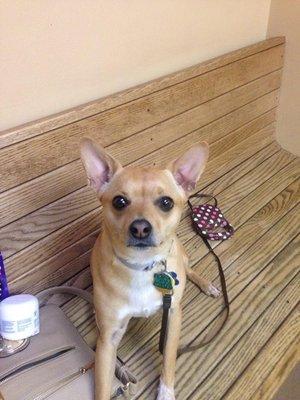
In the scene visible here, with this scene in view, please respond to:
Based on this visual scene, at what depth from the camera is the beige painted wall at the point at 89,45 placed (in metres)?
1.17

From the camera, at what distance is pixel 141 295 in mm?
1092

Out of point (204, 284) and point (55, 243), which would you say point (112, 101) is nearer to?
point (55, 243)

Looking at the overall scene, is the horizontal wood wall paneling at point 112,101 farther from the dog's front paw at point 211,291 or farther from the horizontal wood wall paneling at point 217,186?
the dog's front paw at point 211,291

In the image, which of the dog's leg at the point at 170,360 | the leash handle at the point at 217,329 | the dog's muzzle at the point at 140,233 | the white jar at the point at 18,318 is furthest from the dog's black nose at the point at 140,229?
the leash handle at the point at 217,329

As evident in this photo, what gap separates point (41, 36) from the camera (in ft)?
3.96

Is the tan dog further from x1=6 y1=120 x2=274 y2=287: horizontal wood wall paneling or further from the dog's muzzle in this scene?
x1=6 y1=120 x2=274 y2=287: horizontal wood wall paneling

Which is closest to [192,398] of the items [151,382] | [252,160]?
[151,382]

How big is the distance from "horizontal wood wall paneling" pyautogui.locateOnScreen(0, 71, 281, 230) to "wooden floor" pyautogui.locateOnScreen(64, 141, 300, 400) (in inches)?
14.7

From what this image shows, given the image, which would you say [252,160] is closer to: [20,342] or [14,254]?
[14,254]

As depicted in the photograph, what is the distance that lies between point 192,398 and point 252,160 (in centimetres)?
147

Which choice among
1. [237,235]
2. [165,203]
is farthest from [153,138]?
[165,203]

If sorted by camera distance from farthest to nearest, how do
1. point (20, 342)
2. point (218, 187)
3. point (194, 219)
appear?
point (218, 187)
point (194, 219)
point (20, 342)

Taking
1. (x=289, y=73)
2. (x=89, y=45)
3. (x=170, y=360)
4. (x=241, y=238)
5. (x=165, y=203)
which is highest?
(x=89, y=45)

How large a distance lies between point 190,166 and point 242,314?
0.60 m
